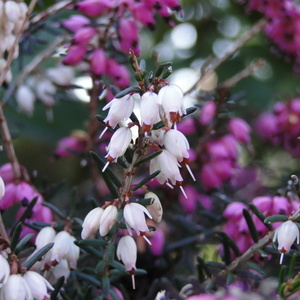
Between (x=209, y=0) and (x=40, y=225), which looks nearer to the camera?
(x=40, y=225)

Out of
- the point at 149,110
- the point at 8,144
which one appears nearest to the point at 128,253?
the point at 149,110

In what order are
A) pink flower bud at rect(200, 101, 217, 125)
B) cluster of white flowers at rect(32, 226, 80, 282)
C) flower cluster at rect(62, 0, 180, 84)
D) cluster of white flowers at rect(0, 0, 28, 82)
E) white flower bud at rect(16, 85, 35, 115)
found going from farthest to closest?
white flower bud at rect(16, 85, 35, 115)
pink flower bud at rect(200, 101, 217, 125)
flower cluster at rect(62, 0, 180, 84)
cluster of white flowers at rect(0, 0, 28, 82)
cluster of white flowers at rect(32, 226, 80, 282)

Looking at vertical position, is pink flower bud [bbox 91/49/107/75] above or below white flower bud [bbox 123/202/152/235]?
above

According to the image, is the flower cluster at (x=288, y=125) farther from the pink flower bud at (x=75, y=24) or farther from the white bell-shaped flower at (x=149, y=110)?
the white bell-shaped flower at (x=149, y=110)

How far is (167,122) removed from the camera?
61cm

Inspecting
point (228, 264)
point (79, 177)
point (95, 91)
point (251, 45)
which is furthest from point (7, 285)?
point (251, 45)

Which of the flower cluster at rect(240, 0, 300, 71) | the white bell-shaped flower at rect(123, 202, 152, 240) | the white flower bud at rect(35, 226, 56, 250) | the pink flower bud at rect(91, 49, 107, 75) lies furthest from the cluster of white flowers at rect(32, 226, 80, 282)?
the flower cluster at rect(240, 0, 300, 71)

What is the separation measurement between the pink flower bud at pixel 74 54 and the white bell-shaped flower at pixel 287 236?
0.45 meters

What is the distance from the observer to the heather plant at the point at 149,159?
2.05 feet

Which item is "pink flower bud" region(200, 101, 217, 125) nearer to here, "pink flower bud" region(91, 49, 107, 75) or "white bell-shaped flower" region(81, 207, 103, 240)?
"pink flower bud" region(91, 49, 107, 75)

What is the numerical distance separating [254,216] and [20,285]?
0.33 meters

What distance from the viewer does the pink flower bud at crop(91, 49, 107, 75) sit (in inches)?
37.7

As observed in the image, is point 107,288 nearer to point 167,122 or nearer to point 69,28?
point 167,122

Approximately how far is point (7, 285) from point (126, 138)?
17cm
